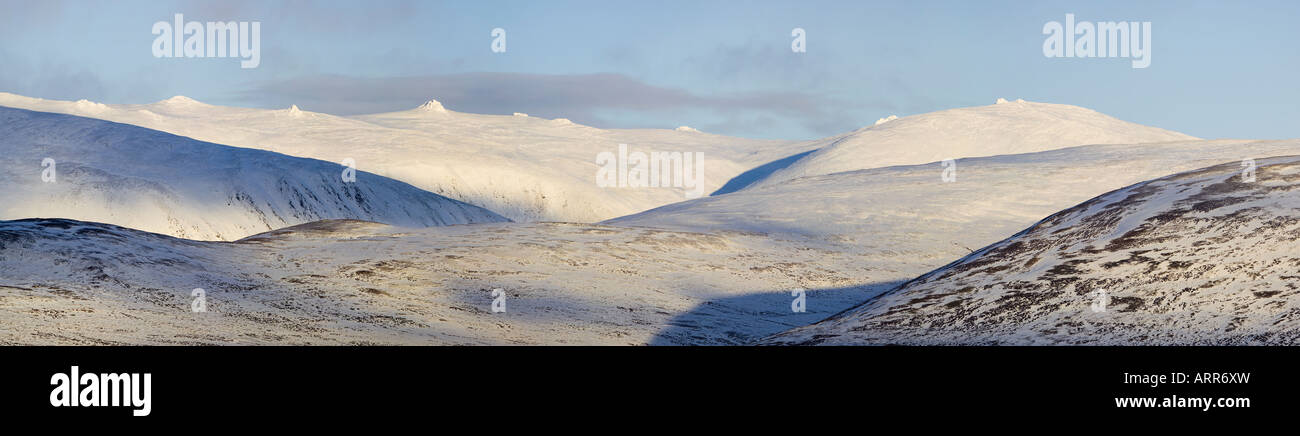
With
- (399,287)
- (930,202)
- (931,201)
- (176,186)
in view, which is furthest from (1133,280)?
(176,186)

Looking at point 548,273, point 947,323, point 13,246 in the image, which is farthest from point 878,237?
point 13,246

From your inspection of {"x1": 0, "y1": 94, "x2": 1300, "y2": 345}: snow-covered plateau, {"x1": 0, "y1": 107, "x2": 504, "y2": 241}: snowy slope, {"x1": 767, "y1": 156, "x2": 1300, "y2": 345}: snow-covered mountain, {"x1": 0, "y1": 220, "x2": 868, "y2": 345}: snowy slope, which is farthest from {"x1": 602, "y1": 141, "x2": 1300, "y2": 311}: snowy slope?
{"x1": 0, "y1": 107, "x2": 504, "y2": 241}: snowy slope

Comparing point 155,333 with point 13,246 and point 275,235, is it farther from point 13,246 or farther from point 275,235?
point 275,235

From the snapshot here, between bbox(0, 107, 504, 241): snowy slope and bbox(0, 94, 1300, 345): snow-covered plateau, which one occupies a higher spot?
bbox(0, 107, 504, 241): snowy slope

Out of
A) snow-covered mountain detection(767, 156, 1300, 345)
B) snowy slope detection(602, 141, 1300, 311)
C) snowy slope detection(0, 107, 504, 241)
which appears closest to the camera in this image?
snow-covered mountain detection(767, 156, 1300, 345)

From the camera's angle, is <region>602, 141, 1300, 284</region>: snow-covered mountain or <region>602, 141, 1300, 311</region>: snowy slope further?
<region>602, 141, 1300, 284</region>: snow-covered mountain
